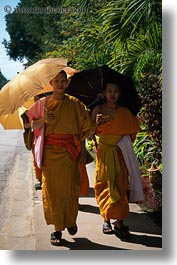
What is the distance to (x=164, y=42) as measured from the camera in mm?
3805

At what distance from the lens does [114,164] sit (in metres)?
4.03

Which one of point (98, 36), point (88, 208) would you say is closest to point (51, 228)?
point (88, 208)

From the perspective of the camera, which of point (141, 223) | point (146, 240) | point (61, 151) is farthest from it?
point (141, 223)

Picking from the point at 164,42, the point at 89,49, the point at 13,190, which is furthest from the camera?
the point at 13,190

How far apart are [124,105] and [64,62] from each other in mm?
555

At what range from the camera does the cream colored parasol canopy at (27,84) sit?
3.71 meters

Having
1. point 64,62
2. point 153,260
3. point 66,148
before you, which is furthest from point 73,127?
point 153,260

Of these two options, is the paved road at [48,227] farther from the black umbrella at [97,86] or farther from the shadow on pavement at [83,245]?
the black umbrella at [97,86]

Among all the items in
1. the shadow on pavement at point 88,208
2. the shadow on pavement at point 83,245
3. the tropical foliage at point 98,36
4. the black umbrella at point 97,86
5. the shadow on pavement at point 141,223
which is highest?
the tropical foliage at point 98,36

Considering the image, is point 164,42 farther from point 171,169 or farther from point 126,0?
point 171,169

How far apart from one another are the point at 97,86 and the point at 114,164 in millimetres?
555

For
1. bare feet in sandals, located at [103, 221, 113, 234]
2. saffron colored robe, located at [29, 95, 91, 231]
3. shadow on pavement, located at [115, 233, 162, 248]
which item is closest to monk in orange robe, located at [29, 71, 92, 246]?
saffron colored robe, located at [29, 95, 91, 231]

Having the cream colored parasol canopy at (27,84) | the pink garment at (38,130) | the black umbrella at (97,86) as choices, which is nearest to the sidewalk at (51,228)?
the pink garment at (38,130)

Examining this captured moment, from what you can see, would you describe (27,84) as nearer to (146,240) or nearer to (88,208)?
(88,208)
